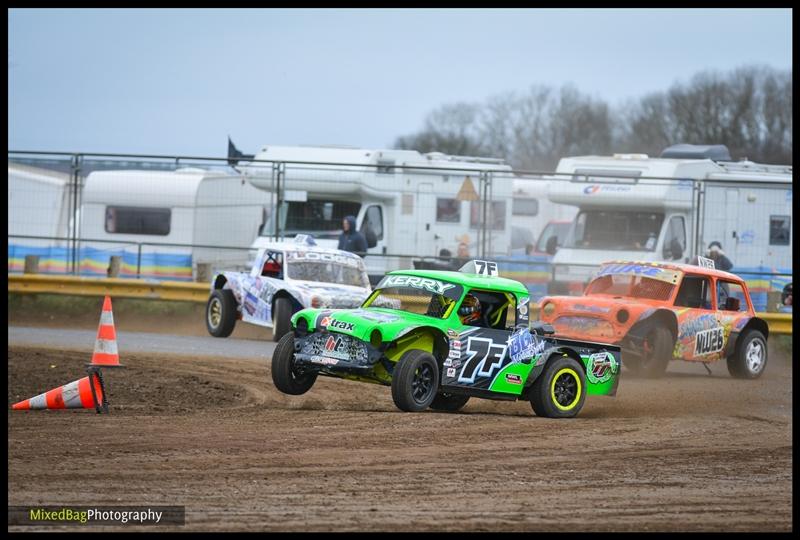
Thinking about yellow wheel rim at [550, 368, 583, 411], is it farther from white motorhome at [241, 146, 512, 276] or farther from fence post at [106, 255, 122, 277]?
fence post at [106, 255, 122, 277]

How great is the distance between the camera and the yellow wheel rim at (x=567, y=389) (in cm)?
1289

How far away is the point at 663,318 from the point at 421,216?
28.0 feet

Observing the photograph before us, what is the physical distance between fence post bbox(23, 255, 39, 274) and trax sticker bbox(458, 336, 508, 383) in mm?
13168

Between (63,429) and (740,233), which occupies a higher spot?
(740,233)

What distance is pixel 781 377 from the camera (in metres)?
18.9

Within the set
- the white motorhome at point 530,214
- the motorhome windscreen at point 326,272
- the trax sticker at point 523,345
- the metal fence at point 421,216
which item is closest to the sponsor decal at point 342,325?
the trax sticker at point 523,345

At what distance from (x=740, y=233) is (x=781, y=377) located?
4768mm

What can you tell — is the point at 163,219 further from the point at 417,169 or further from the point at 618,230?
the point at 618,230

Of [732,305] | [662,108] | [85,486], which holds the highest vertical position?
[662,108]

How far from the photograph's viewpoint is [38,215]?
26.5 metres

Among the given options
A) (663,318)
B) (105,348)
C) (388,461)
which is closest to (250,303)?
(105,348)

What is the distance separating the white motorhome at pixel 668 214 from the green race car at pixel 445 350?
31.7ft

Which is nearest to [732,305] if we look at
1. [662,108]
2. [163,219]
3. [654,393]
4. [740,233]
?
[654,393]

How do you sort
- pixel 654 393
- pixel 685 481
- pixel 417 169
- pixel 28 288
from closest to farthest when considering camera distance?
pixel 685 481
pixel 654 393
pixel 28 288
pixel 417 169
